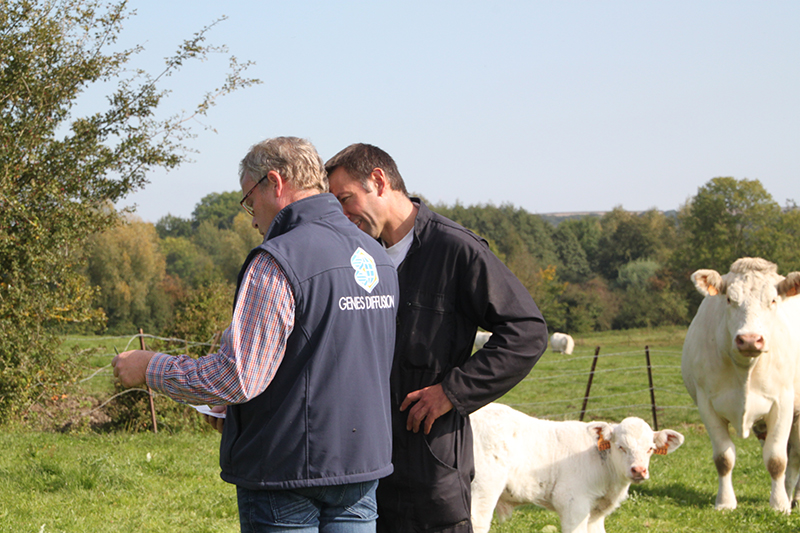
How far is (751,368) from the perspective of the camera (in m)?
6.96

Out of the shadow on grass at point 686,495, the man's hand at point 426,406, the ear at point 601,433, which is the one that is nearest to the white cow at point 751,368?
the shadow on grass at point 686,495

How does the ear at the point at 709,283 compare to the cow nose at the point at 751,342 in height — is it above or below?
above

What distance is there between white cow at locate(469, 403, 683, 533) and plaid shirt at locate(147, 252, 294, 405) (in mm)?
2930

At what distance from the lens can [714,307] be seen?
7.61m

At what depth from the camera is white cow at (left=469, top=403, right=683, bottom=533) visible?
189 inches

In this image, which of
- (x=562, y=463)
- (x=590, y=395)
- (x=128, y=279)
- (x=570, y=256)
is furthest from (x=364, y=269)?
(x=570, y=256)

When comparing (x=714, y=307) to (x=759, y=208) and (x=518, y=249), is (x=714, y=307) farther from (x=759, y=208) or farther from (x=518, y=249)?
(x=518, y=249)

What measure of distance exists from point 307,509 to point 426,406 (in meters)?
0.72

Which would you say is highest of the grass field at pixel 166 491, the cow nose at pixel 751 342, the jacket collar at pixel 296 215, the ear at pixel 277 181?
the ear at pixel 277 181

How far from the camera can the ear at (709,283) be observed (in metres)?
7.00

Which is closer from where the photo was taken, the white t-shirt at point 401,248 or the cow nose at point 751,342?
the white t-shirt at point 401,248

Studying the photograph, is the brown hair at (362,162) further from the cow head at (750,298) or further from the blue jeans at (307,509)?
the cow head at (750,298)

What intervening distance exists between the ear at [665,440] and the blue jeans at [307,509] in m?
3.76

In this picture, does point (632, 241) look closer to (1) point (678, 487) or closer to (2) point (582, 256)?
(2) point (582, 256)
